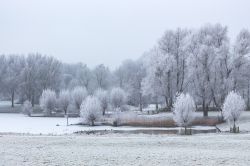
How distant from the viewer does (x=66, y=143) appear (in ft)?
88.2

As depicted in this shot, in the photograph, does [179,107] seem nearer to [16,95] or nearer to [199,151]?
[199,151]

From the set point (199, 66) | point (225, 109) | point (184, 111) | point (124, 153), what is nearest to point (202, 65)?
point (199, 66)

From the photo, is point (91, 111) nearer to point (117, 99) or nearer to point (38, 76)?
point (117, 99)

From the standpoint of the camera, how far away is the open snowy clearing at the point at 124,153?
18.8 meters

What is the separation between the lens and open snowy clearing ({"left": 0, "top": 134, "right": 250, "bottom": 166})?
18828 millimetres

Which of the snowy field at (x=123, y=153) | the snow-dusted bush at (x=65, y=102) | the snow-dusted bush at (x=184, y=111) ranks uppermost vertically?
the snow-dusted bush at (x=65, y=102)

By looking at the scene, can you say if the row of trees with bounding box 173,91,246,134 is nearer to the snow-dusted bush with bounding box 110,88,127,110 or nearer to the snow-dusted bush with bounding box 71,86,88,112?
the snow-dusted bush with bounding box 110,88,127,110

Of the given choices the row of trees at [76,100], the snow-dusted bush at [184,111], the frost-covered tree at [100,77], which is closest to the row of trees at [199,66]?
the row of trees at [76,100]

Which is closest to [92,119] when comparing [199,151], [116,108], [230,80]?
[230,80]

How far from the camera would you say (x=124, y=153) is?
Result: 71.1 ft

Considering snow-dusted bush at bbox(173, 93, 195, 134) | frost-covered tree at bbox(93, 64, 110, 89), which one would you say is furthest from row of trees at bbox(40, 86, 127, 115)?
snow-dusted bush at bbox(173, 93, 195, 134)

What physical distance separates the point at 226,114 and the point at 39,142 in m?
23.1

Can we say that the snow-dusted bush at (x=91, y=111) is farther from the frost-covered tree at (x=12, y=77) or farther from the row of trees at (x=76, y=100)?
the frost-covered tree at (x=12, y=77)

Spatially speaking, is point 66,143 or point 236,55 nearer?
point 66,143
